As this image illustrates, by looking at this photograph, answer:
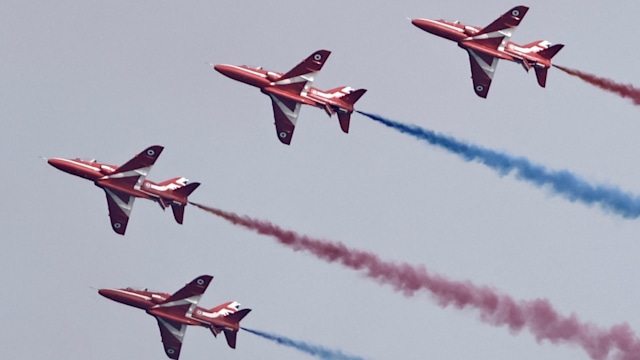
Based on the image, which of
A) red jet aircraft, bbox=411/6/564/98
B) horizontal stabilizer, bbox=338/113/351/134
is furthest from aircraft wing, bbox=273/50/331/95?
red jet aircraft, bbox=411/6/564/98

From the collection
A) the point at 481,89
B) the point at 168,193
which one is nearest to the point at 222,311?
the point at 168,193

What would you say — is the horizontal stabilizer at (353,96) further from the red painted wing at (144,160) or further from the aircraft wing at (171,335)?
the aircraft wing at (171,335)

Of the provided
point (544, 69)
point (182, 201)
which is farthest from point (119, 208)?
point (544, 69)

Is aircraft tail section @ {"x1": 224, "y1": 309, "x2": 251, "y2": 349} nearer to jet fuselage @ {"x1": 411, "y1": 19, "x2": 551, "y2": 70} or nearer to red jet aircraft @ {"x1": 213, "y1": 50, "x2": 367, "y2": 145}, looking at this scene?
red jet aircraft @ {"x1": 213, "y1": 50, "x2": 367, "y2": 145}

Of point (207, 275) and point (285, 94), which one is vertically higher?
point (285, 94)

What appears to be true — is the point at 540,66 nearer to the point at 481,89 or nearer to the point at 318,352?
the point at 481,89

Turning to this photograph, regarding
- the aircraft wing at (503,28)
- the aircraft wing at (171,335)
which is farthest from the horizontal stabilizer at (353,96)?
the aircraft wing at (171,335)

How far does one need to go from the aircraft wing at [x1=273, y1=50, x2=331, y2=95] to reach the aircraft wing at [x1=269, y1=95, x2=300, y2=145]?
933 mm

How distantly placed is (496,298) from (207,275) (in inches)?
646

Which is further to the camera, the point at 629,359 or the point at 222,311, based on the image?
the point at 222,311

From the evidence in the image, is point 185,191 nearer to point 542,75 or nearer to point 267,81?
point 267,81

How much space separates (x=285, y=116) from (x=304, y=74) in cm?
301

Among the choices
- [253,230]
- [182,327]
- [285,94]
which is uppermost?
[285,94]

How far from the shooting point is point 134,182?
7794cm
